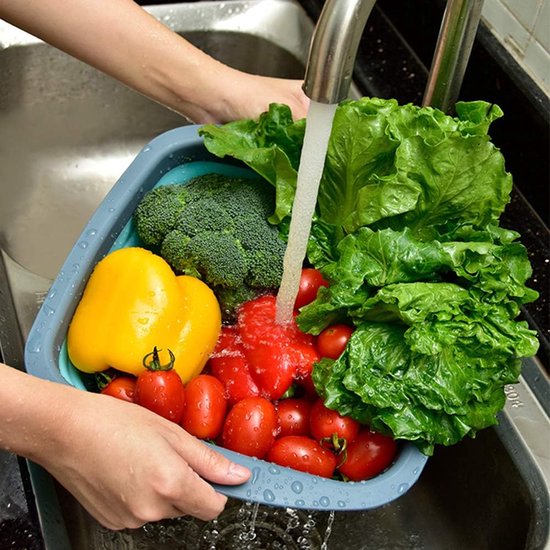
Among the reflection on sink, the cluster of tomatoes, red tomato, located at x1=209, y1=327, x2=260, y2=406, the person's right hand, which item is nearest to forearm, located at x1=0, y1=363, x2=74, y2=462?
the person's right hand

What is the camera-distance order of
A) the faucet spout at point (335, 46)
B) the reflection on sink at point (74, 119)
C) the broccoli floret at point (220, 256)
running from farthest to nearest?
the reflection on sink at point (74, 119) → the broccoli floret at point (220, 256) → the faucet spout at point (335, 46)

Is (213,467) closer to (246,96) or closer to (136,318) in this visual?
(136,318)

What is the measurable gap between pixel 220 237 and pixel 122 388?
21cm

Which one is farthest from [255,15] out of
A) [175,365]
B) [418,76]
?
[175,365]

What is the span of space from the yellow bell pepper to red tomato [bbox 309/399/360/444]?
0.51 feet

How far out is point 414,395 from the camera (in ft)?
2.62

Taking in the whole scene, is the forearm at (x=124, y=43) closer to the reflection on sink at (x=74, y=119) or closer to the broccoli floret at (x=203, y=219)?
the broccoli floret at (x=203, y=219)

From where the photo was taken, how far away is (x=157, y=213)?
3.08 feet

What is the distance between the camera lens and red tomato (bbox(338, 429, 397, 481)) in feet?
2.72

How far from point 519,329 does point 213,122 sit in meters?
0.49

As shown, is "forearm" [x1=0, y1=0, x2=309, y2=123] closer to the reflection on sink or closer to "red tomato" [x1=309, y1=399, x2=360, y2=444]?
the reflection on sink

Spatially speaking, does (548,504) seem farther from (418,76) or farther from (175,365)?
(418,76)

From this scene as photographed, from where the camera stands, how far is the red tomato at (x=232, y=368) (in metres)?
0.90

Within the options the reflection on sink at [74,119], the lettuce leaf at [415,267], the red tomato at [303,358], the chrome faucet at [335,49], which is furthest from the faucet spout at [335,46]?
the reflection on sink at [74,119]
